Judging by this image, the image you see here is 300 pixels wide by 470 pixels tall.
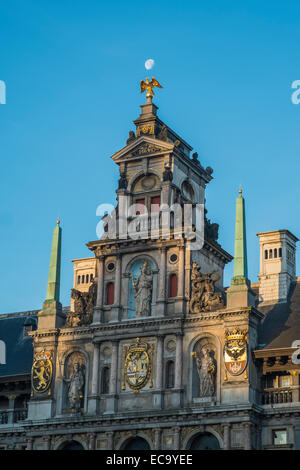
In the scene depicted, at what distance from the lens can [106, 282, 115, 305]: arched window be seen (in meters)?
84.7

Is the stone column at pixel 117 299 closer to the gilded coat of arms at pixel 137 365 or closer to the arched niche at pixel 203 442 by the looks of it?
the gilded coat of arms at pixel 137 365

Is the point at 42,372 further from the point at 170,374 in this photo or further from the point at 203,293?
the point at 203,293

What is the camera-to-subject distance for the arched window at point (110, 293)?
84.7 m

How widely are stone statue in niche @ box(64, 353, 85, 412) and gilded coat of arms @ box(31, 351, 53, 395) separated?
133 cm

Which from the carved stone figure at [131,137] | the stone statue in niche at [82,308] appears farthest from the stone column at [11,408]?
the carved stone figure at [131,137]

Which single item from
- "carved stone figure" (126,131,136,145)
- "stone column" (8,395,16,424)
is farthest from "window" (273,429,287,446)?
"carved stone figure" (126,131,136,145)

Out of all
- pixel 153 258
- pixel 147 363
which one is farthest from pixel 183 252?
pixel 147 363

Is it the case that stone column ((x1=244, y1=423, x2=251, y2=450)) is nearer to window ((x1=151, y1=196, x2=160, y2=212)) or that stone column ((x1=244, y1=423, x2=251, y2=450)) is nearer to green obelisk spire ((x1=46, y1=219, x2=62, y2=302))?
window ((x1=151, y1=196, x2=160, y2=212))

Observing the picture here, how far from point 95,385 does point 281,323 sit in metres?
13.6

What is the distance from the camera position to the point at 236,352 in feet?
256

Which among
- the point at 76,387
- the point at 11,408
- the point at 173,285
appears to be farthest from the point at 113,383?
the point at 11,408

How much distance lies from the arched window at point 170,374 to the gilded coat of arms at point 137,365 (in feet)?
3.82

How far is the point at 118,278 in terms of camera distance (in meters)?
84.2
